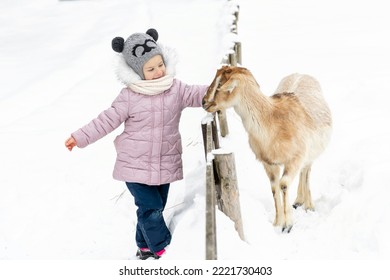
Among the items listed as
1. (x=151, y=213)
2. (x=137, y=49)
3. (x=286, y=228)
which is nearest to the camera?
(x=137, y=49)

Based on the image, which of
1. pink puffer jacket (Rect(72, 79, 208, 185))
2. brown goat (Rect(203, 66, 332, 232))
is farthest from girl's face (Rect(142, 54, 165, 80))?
brown goat (Rect(203, 66, 332, 232))

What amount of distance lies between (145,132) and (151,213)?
0.67 m

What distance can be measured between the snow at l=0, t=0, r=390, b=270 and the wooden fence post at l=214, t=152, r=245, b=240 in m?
0.10

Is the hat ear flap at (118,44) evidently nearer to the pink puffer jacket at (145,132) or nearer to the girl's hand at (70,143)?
the pink puffer jacket at (145,132)

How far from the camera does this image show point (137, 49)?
359 cm

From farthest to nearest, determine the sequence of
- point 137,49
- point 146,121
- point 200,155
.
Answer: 1. point 200,155
2. point 146,121
3. point 137,49

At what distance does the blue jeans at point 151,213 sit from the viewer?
12.6 ft

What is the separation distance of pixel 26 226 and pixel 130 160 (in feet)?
5.94

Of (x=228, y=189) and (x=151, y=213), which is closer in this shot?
(x=228, y=189)

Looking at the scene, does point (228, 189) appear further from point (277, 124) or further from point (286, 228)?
point (286, 228)

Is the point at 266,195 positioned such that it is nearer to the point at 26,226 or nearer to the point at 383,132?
the point at 383,132

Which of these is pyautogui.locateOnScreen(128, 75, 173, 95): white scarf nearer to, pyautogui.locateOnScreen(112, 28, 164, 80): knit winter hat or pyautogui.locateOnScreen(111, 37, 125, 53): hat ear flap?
pyautogui.locateOnScreen(112, 28, 164, 80): knit winter hat

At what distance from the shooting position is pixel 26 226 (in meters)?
4.94

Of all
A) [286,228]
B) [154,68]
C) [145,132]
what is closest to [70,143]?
[145,132]
